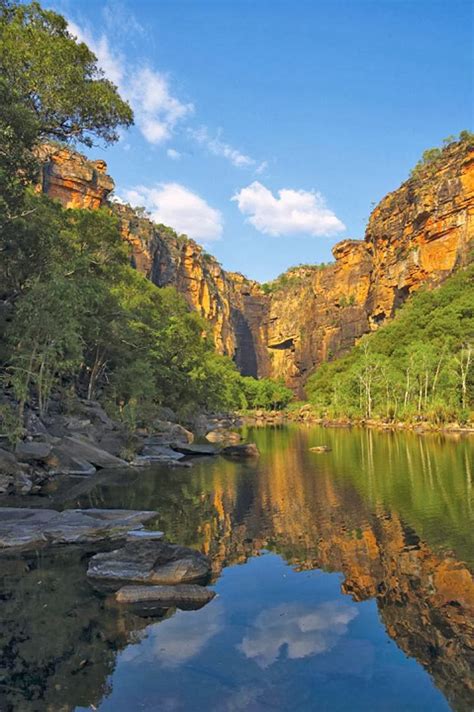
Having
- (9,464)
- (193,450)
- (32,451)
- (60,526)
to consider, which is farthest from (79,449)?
(60,526)

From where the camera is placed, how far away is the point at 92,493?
1786 centimetres

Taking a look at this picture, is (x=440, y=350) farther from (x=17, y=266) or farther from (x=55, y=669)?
(x=55, y=669)

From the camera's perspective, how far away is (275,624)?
7.77m

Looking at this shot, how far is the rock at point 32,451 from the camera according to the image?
67.2ft

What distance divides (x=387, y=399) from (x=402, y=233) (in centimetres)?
5484

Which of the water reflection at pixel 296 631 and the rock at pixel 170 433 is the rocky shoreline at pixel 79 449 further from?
Answer: the water reflection at pixel 296 631

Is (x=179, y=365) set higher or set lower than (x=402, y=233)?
lower

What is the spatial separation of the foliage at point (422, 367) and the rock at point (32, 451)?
1570 inches

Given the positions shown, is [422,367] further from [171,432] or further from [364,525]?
[364,525]

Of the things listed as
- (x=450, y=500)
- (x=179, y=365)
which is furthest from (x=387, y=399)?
(x=450, y=500)

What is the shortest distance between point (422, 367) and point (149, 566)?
53276 millimetres

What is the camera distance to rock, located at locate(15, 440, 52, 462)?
806 inches

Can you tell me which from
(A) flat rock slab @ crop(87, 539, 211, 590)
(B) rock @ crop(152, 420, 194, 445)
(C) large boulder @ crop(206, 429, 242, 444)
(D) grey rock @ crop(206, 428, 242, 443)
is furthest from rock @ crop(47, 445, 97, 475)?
(D) grey rock @ crop(206, 428, 242, 443)

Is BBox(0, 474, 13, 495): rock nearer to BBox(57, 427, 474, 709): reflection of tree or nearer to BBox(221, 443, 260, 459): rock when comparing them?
BBox(57, 427, 474, 709): reflection of tree
